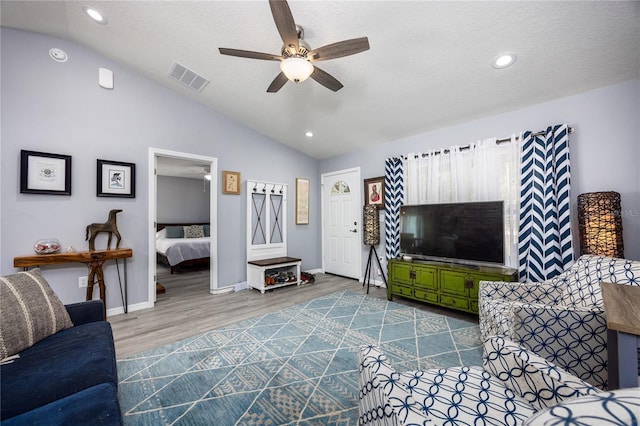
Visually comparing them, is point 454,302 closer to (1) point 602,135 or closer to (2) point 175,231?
(1) point 602,135

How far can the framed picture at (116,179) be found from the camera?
3.08 m

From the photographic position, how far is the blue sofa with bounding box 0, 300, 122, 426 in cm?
84

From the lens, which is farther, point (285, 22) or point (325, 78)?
point (325, 78)

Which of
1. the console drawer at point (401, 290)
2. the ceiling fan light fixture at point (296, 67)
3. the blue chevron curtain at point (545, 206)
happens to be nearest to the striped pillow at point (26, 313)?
the ceiling fan light fixture at point (296, 67)

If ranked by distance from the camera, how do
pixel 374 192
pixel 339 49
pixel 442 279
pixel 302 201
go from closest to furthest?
pixel 339 49, pixel 442 279, pixel 374 192, pixel 302 201

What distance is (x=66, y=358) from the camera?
4.18ft

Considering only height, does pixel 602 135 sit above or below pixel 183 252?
above

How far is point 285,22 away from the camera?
67.5 inches

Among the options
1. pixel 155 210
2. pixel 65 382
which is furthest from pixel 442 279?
pixel 155 210

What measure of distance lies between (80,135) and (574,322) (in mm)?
4840

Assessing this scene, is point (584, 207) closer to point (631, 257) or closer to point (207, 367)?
point (631, 257)

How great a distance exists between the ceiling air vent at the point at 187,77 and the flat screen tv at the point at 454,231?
3267 mm

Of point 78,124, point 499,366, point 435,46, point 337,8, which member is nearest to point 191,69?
point 78,124

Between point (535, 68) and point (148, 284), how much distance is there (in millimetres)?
5010
